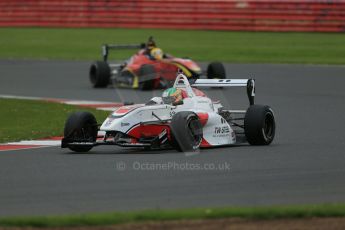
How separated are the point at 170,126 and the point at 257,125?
5.02ft

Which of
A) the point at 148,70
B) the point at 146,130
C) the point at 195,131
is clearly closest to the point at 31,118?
the point at 146,130

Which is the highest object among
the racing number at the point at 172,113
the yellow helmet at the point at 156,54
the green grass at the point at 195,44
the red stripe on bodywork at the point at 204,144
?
the green grass at the point at 195,44

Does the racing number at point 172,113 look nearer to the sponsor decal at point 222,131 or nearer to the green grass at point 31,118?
the sponsor decal at point 222,131

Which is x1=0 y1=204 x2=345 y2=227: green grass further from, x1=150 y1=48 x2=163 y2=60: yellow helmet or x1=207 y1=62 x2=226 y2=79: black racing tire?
x1=150 y1=48 x2=163 y2=60: yellow helmet

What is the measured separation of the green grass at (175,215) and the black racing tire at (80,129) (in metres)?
4.91

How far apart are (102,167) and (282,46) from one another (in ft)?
83.9

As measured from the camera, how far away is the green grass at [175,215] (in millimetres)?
9117

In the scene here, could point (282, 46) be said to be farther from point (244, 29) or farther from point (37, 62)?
point (37, 62)

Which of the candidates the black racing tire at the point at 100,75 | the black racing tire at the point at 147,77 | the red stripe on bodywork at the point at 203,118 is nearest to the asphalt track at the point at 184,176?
the red stripe on bodywork at the point at 203,118

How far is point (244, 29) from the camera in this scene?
41.2m

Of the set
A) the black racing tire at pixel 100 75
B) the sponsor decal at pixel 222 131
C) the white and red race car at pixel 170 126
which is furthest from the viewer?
the black racing tire at pixel 100 75

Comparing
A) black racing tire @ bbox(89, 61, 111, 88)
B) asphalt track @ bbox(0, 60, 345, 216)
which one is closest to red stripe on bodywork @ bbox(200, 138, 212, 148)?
asphalt track @ bbox(0, 60, 345, 216)

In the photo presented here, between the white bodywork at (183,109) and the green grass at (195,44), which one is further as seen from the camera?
the green grass at (195,44)

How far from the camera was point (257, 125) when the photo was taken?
14719mm
